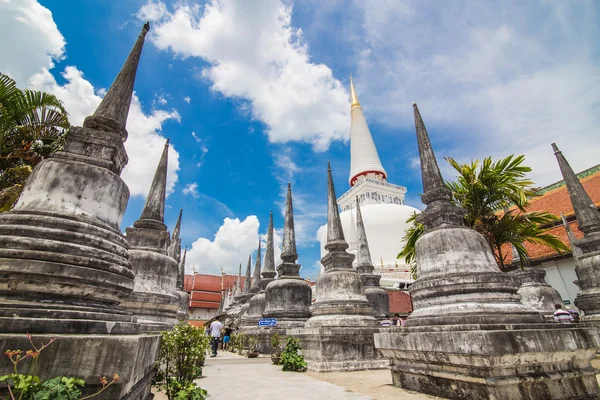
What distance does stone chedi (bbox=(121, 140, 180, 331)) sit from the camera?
5746mm

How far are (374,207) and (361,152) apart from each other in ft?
36.0

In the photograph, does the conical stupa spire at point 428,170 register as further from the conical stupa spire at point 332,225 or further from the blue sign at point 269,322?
the blue sign at point 269,322

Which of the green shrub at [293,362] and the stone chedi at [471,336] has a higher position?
the stone chedi at [471,336]

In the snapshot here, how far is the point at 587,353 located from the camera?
3816 mm

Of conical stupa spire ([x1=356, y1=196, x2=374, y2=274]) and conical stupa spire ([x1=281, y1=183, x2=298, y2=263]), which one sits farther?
conical stupa spire ([x1=356, y1=196, x2=374, y2=274])

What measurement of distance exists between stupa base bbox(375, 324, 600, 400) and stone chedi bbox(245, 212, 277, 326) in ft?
33.5

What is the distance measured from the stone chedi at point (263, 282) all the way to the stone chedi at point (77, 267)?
10.9 m

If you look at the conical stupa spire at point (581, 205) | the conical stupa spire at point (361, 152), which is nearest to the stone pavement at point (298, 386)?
the conical stupa spire at point (581, 205)

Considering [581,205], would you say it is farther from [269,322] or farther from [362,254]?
[269,322]

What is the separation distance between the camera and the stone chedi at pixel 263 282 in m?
13.8

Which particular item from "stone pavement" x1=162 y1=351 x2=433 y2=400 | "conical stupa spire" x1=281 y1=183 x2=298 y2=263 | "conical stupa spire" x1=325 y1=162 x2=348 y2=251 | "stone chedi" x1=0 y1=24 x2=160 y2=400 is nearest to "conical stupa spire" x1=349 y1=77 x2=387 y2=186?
"conical stupa spire" x1=281 y1=183 x2=298 y2=263

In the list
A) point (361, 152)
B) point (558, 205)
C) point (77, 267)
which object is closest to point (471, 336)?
point (77, 267)

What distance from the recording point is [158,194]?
24.4 feet

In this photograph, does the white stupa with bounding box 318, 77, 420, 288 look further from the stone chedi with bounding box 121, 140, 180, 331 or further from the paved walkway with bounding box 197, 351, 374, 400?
the stone chedi with bounding box 121, 140, 180, 331
